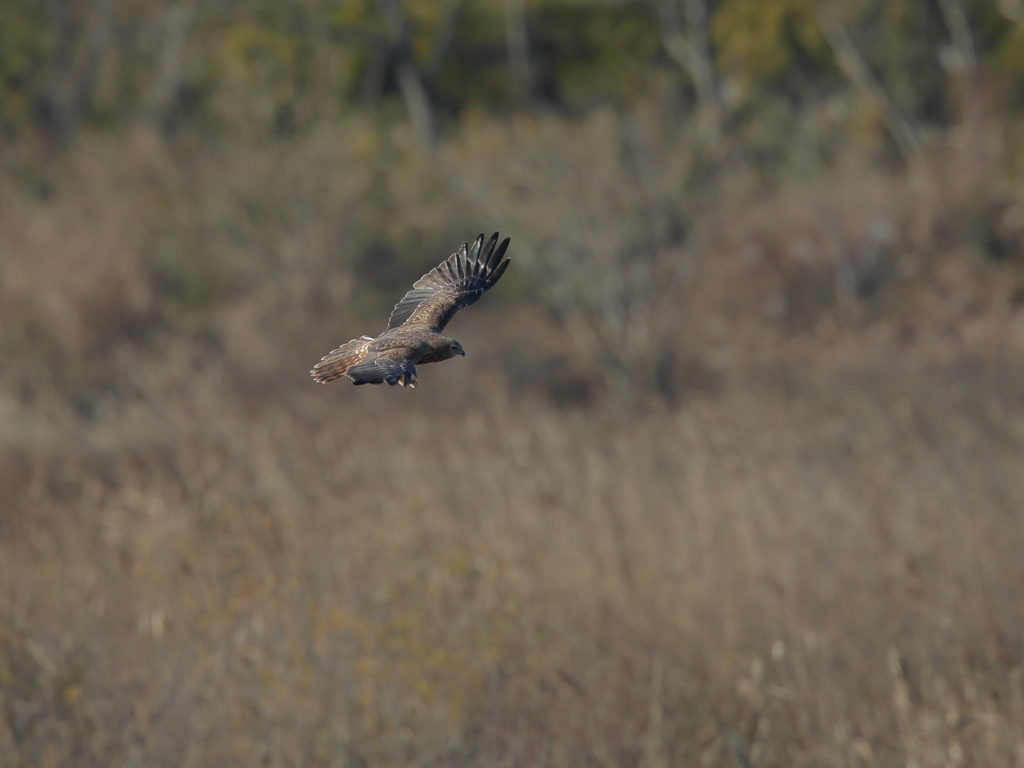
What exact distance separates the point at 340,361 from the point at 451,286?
430 mm

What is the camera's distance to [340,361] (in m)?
2.31

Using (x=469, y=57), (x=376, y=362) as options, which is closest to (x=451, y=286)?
(x=376, y=362)

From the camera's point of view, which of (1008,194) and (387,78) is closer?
(1008,194)

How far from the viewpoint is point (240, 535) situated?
6414 mm

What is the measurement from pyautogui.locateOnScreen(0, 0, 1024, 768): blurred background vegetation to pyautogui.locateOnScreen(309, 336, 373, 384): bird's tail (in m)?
2.28

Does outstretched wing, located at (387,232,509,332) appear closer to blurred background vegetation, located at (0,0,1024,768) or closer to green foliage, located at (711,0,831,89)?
blurred background vegetation, located at (0,0,1024,768)

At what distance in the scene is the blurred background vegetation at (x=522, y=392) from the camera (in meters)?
4.73

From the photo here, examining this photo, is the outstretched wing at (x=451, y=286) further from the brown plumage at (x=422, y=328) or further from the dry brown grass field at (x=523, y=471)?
the dry brown grass field at (x=523, y=471)

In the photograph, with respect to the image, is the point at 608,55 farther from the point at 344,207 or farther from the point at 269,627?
the point at 269,627

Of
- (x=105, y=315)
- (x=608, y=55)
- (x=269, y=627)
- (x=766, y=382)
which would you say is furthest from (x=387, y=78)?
(x=269, y=627)

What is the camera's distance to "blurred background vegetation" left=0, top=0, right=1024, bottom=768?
4.73 m

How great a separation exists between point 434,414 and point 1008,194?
8.76 metres

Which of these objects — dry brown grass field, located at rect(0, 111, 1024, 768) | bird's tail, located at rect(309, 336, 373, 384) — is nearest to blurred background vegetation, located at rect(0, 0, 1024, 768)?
dry brown grass field, located at rect(0, 111, 1024, 768)

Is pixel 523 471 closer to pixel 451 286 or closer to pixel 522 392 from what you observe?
pixel 522 392
